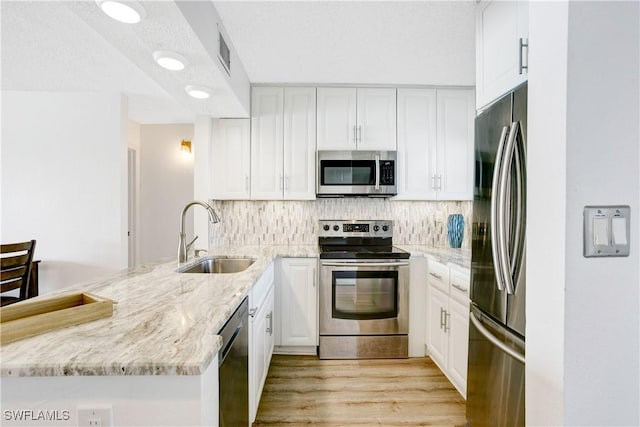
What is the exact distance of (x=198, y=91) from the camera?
2361 mm

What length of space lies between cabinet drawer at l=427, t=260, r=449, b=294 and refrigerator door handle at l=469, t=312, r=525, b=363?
2.28 ft

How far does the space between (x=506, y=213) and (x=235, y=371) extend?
1.21 metres

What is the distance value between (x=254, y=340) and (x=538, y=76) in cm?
168

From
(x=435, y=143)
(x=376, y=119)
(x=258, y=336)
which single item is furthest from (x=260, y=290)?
(x=435, y=143)

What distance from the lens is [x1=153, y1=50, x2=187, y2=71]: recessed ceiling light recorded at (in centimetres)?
176

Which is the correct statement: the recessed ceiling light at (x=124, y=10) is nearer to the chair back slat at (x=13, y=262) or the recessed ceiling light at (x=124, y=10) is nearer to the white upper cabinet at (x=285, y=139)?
the white upper cabinet at (x=285, y=139)

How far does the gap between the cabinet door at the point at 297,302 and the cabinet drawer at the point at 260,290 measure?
0.32 meters

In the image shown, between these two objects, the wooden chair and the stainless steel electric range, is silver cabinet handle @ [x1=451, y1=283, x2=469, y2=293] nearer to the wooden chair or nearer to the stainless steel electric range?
the stainless steel electric range

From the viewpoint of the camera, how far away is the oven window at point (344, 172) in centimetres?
308

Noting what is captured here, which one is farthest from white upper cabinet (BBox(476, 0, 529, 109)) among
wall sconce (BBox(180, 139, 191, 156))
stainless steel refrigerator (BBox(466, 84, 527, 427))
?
wall sconce (BBox(180, 139, 191, 156))

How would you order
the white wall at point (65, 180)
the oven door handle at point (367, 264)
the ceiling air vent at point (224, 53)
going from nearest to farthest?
1. the ceiling air vent at point (224, 53)
2. the oven door handle at point (367, 264)
3. the white wall at point (65, 180)

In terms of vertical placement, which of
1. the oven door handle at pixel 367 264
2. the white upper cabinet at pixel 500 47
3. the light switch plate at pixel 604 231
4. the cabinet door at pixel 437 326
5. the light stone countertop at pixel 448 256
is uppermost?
the white upper cabinet at pixel 500 47

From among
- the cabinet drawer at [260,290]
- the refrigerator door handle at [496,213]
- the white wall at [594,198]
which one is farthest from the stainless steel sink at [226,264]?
the white wall at [594,198]

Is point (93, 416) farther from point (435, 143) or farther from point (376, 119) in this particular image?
point (435, 143)
